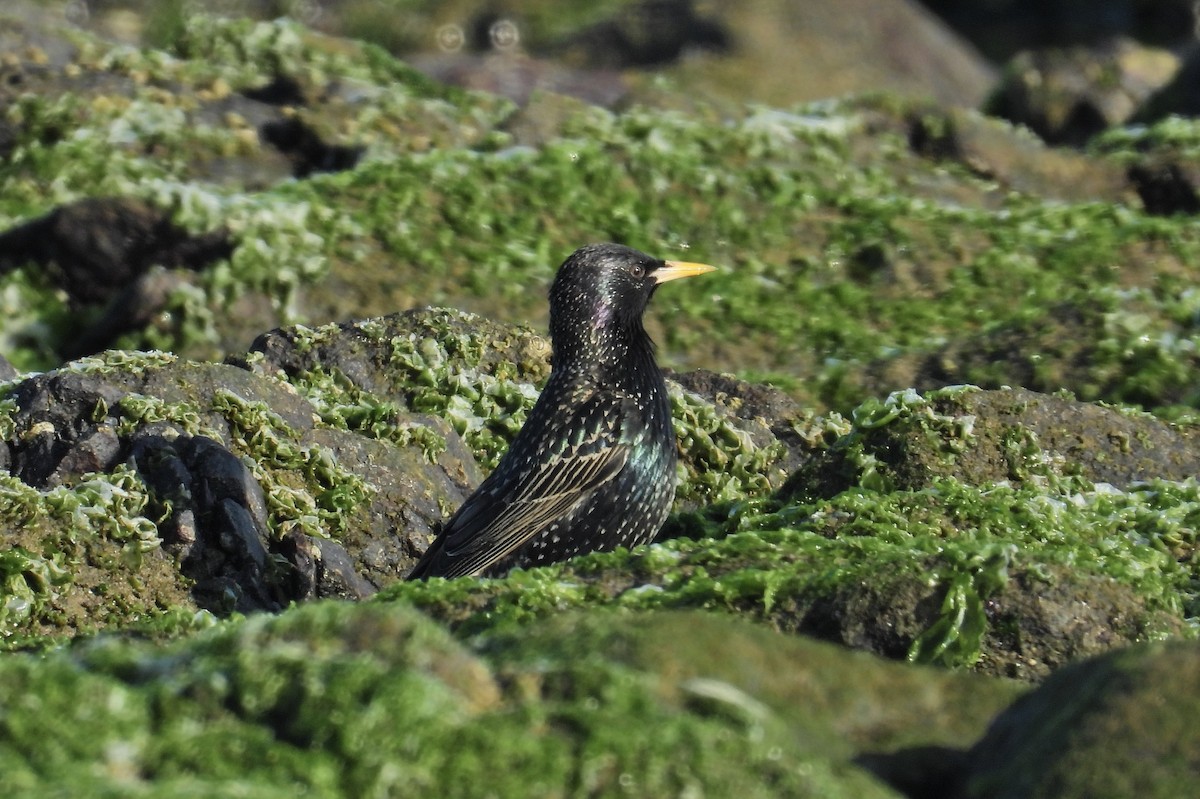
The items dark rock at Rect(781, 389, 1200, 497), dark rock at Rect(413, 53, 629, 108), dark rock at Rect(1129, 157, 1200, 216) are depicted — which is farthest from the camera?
dark rock at Rect(413, 53, 629, 108)

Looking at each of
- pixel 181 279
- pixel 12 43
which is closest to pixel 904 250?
pixel 181 279

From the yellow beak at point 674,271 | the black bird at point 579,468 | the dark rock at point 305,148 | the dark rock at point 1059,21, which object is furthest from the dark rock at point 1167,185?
the dark rock at point 1059,21

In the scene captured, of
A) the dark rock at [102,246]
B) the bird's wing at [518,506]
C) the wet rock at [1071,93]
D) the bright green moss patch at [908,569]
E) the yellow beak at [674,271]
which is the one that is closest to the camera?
the bright green moss patch at [908,569]

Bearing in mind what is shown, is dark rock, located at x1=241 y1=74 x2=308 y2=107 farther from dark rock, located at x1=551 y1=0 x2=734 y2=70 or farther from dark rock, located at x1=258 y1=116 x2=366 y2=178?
dark rock, located at x1=551 y1=0 x2=734 y2=70

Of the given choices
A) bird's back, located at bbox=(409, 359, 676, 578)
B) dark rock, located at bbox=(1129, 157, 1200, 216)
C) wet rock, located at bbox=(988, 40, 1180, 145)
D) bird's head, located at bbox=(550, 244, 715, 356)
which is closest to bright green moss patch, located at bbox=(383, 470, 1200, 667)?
bird's back, located at bbox=(409, 359, 676, 578)

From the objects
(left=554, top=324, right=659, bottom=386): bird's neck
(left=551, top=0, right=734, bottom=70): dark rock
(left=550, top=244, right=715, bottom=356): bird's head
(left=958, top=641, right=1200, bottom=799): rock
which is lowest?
(left=551, top=0, right=734, bottom=70): dark rock

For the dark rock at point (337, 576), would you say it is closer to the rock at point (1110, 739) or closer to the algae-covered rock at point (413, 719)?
the algae-covered rock at point (413, 719)

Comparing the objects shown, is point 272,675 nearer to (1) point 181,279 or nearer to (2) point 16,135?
(1) point 181,279

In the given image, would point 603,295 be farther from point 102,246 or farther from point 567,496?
point 102,246

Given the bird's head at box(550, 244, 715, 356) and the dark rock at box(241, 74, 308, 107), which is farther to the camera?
the dark rock at box(241, 74, 308, 107)
